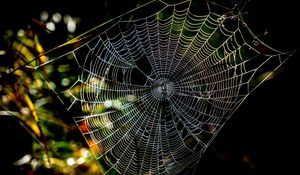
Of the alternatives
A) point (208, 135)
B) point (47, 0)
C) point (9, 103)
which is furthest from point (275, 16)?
point (9, 103)

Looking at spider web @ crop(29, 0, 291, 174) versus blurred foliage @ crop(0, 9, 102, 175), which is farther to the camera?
spider web @ crop(29, 0, 291, 174)

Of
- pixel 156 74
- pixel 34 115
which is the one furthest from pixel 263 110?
pixel 34 115

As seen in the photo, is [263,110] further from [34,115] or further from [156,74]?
[34,115]

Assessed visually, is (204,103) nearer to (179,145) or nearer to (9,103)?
(179,145)

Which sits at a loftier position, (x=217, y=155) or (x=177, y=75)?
(x=177, y=75)
